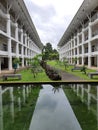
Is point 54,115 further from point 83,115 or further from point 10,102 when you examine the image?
point 10,102

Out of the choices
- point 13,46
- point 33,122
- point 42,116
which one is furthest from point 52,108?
point 13,46

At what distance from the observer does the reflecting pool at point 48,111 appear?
669 cm

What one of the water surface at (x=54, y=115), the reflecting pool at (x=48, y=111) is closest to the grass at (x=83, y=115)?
the reflecting pool at (x=48, y=111)

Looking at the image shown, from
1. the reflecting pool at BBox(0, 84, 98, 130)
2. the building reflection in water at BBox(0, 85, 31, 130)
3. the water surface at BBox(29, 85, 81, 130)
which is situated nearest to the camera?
the water surface at BBox(29, 85, 81, 130)

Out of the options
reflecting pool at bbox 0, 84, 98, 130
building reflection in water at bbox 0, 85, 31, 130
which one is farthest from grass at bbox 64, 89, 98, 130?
building reflection in water at bbox 0, 85, 31, 130

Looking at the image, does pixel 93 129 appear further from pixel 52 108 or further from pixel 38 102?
pixel 38 102

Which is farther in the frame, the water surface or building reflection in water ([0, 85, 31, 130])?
building reflection in water ([0, 85, 31, 130])

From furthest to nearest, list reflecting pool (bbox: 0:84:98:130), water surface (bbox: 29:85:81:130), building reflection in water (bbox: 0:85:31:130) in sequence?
1. building reflection in water (bbox: 0:85:31:130)
2. reflecting pool (bbox: 0:84:98:130)
3. water surface (bbox: 29:85:81:130)

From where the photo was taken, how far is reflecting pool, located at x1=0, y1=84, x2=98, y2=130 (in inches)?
263

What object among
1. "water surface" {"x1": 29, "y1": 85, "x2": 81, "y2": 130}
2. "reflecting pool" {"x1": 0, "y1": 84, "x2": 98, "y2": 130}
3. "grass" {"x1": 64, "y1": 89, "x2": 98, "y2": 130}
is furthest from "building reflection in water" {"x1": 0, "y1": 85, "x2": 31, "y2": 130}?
"grass" {"x1": 64, "y1": 89, "x2": 98, "y2": 130}

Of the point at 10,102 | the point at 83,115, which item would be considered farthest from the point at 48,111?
the point at 10,102

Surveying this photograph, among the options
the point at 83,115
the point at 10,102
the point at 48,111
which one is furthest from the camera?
the point at 10,102

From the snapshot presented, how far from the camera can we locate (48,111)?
842 cm

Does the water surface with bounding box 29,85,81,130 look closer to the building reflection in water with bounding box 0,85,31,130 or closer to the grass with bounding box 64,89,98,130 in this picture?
the grass with bounding box 64,89,98,130
